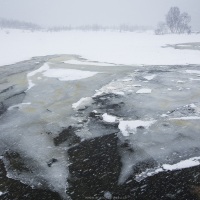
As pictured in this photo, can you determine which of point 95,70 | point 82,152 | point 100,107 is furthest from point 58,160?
point 95,70

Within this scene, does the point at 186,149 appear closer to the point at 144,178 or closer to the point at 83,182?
the point at 144,178

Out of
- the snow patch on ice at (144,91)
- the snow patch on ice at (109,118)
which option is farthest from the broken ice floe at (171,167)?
the snow patch on ice at (144,91)

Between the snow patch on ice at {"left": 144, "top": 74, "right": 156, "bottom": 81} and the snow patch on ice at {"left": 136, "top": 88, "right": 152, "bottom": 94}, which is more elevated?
the snow patch on ice at {"left": 144, "top": 74, "right": 156, "bottom": 81}

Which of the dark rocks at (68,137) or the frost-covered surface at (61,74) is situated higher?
the frost-covered surface at (61,74)

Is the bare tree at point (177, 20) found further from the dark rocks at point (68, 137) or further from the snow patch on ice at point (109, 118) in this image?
the dark rocks at point (68, 137)

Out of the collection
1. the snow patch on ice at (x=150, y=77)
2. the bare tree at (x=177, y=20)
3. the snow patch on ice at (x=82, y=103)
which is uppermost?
the bare tree at (x=177, y=20)

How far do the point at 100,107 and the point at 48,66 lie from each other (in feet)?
19.7

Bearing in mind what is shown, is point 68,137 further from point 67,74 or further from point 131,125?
point 67,74

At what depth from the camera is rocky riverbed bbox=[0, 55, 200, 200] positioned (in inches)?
126

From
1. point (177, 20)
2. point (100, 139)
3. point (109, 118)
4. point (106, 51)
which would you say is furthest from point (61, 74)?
point (177, 20)

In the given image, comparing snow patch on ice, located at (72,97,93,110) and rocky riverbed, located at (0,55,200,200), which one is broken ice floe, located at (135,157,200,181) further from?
snow patch on ice, located at (72,97,93,110)

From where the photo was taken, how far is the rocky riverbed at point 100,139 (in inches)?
126

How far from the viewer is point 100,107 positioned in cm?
602


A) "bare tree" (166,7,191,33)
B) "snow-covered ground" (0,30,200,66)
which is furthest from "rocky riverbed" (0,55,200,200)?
"bare tree" (166,7,191,33)
